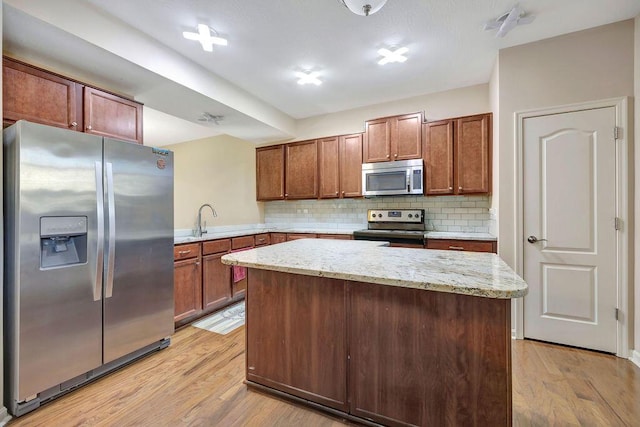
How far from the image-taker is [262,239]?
164 inches

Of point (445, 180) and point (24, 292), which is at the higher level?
point (445, 180)

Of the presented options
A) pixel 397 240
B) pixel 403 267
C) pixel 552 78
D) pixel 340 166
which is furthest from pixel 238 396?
pixel 552 78

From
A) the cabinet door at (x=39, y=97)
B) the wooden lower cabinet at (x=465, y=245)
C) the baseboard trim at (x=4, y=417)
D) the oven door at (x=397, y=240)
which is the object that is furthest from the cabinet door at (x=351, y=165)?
the baseboard trim at (x=4, y=417)

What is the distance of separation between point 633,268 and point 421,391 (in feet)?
7.30

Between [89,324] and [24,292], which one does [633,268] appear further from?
[24,292]

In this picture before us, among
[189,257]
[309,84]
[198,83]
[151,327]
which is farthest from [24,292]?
[309,84]

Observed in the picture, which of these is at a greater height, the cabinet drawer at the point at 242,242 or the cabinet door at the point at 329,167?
the cabinet door at the point at 329,167

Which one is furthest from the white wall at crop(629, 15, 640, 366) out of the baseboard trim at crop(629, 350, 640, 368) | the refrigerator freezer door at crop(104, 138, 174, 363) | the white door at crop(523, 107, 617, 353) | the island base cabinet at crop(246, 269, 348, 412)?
the refrigerator freezer door at crop(104, 138, 174, 363)

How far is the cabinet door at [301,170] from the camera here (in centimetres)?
423

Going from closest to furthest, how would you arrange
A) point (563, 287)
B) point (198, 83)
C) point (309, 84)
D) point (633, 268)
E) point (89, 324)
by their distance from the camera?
point (89, 324) < point (633, 268) < point (563, 287) < point (198, 83) < point (309, 84)

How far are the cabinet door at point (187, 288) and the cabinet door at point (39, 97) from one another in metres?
1.49

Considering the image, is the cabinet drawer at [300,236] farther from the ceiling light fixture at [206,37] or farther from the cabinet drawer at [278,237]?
the ceiling light fixture at [206,37]

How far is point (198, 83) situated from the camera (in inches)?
109

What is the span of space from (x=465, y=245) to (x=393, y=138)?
158 cm
